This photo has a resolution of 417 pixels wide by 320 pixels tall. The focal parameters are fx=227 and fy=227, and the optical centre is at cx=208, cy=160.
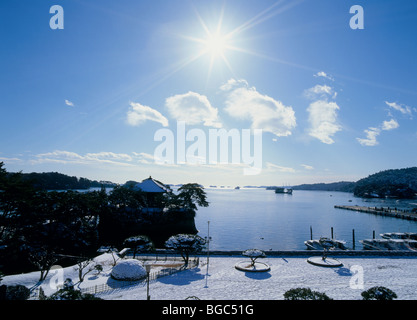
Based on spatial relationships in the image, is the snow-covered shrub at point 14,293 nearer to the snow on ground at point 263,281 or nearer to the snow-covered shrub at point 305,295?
the snow on ground at point 263,281

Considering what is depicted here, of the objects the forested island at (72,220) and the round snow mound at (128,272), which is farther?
the forested island at (72,220)

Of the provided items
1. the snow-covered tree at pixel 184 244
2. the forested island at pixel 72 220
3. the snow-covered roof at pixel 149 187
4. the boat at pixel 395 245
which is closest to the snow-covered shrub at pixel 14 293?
the forested island at pixel 72 220

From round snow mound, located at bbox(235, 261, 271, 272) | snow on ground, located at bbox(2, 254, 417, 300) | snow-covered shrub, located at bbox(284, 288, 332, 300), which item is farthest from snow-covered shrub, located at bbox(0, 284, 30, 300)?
round snow mound, located at bbox(235, 261, 271, 272)

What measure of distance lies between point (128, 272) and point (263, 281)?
41.5 feet

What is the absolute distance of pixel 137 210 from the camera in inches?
2377

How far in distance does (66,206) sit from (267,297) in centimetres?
4447

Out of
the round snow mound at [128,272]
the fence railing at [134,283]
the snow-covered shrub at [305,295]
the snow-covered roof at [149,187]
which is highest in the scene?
the snow-covered roof at [149,187]

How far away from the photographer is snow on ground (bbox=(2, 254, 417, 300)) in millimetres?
18281

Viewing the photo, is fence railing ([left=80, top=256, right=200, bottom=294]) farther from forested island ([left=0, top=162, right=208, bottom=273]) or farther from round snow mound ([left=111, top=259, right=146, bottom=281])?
forested island ([left=0, top=162, right=208, bottom=273])

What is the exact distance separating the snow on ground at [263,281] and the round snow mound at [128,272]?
2.60 feet

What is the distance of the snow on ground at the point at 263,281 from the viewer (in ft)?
60.0

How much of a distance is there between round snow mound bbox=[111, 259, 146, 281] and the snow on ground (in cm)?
79

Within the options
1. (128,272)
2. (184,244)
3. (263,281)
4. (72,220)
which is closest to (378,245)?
(263,281)
